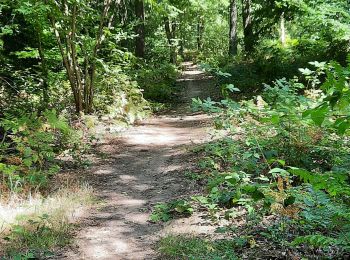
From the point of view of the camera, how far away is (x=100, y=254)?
444 cm

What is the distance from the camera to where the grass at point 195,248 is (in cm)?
408

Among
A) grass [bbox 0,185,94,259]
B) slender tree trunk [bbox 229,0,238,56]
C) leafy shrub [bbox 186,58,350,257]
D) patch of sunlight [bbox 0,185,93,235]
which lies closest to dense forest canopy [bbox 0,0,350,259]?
leafy shrub [bbox 186,58,350,257]

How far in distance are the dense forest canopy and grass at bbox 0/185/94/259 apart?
46 cm

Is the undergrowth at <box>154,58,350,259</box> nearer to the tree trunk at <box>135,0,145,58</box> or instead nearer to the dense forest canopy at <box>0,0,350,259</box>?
the dense forest canopy at <box>0,0,350,259</box>

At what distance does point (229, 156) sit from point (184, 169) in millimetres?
1006

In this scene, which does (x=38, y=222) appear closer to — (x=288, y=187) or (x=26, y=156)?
(x=26, y=156)

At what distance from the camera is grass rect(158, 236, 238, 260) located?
13.4 ft

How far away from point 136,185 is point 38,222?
2.22 metres

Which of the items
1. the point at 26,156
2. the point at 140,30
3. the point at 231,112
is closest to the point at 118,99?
the point at 231,112

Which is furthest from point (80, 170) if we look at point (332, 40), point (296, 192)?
point (332, 40)

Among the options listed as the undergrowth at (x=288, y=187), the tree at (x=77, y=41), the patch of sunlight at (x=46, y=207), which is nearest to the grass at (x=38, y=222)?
the patch of sunlight at (x=46, y=207)

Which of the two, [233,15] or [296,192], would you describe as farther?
[233,15]

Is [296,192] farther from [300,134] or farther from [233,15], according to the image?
[233,15]

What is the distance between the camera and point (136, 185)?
6.80m
